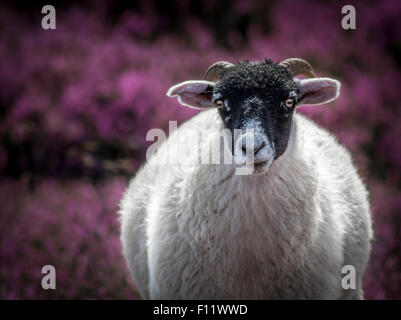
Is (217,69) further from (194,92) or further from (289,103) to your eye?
(289,103)

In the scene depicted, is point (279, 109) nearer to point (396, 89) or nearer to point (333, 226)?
point (333, 226)

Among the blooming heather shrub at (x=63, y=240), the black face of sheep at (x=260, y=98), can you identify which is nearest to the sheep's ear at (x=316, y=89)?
the black face of sheep at (x=260, y=98)

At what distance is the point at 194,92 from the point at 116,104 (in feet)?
12.6

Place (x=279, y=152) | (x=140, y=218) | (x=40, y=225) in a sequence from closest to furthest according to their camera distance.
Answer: (x=279, y=152) → (x=140, y=218) → (x=40, y=225)

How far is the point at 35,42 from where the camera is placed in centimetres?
841

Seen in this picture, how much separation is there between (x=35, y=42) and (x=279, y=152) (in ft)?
22.2

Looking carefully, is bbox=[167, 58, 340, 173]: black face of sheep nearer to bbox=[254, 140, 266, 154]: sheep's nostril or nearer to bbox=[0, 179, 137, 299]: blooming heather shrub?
bbox=[254, 140, 266, 154]: sheep's nostril

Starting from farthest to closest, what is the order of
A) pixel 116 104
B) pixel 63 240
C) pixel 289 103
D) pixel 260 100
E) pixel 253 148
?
pixel 116 104, pixel 63 240, pixel 289 103, pixel 260 100, pixel 253 148

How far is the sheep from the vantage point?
290 centimetres

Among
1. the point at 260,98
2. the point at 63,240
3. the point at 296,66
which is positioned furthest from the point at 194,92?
the point at 63,240

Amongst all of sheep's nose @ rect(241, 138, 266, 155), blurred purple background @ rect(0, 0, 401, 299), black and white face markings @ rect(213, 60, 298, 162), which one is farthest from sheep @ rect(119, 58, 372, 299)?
blurred purple background @ rect(0, 0, 401, 299)

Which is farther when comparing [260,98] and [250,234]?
[250,234]

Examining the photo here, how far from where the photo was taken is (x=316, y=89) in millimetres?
3178

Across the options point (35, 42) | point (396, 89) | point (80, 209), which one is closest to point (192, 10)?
point (35, 42)
